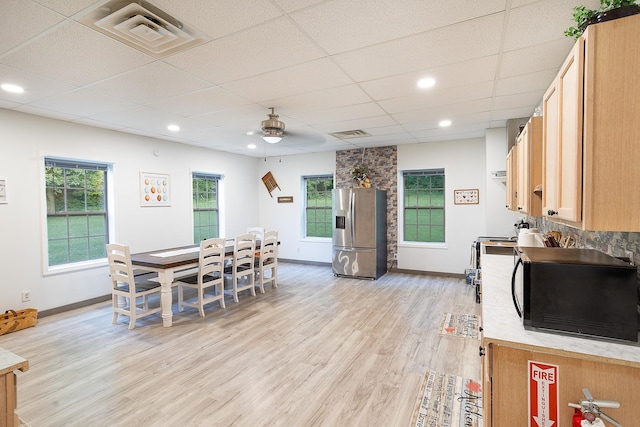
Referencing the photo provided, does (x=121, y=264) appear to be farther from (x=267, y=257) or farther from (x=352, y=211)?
(x=352, y=211)

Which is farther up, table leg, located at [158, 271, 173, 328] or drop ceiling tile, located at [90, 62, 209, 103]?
drop ceiling tile, located at [90, 62, 209, 103]

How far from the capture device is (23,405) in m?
2.32

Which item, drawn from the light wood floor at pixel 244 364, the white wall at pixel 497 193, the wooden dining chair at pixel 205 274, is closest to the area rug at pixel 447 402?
the light wood floor at pixel 244 364

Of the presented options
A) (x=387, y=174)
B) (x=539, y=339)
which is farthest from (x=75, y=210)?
(x=539, y=339)

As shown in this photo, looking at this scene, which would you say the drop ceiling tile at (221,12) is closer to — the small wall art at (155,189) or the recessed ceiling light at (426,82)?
the recessed ceiling light at (426,82)

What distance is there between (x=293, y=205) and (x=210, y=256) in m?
3.56

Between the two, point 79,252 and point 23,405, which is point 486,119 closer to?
point 23,405

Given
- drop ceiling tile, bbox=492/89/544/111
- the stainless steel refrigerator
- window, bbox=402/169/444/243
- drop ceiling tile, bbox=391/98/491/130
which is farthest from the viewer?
window, bbox=402/169/444/243

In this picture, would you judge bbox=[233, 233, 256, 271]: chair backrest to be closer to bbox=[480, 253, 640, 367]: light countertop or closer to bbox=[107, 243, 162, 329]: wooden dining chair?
bbox=[107, 243, 162, 329]: wooden dining chair

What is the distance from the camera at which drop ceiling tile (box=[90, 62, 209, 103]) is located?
2.74 meters

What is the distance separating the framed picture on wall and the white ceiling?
1672 millimetres

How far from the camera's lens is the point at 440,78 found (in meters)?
2.93

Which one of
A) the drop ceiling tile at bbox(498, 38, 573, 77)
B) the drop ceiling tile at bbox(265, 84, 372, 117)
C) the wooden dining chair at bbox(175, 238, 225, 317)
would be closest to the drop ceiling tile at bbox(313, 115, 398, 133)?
the drop ceiling tile at bbox(265, 84, 372, 117)

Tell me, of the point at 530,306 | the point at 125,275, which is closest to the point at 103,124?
the point at 125,275
